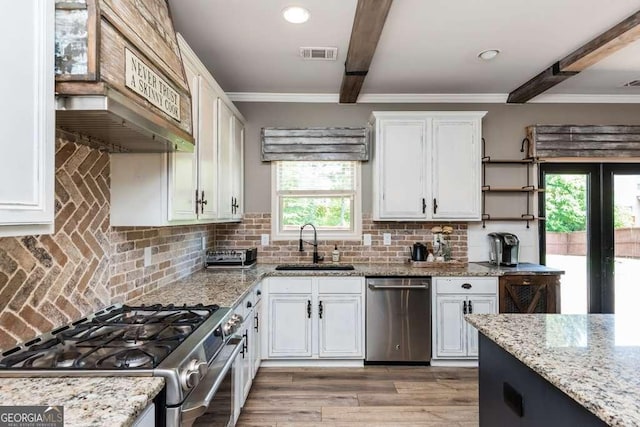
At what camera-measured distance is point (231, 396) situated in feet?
6.24

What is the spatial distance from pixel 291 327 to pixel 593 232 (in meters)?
3.37

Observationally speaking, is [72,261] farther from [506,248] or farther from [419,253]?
[506,248]

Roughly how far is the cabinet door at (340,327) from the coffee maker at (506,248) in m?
1.52

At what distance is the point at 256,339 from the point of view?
115 inches

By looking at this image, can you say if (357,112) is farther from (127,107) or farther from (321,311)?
(127,107)

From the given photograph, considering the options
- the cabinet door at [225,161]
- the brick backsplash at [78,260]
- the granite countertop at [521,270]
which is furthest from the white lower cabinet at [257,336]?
the granite countertop at [521,270]

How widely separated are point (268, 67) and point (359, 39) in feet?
3.31

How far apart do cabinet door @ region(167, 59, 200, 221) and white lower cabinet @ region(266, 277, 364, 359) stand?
123 centimetres

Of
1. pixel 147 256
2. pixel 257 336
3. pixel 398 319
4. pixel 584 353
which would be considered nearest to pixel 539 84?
pixel 398 319

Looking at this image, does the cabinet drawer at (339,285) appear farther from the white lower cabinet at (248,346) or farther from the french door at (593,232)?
the french door at (593,232)

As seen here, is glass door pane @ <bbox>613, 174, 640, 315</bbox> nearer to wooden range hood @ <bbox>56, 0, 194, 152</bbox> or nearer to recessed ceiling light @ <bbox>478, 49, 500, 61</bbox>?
recessed ceiling light @ <bbox>478, 49, 500, 61</bbox>

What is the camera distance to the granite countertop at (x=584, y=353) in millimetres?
958

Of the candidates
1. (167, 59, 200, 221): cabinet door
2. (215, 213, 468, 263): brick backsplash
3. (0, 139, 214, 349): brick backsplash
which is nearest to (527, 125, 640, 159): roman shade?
(215, 213, 468, 263): brick backsplash

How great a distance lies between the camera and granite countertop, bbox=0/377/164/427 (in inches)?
36.0
